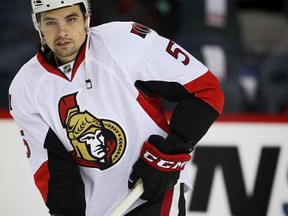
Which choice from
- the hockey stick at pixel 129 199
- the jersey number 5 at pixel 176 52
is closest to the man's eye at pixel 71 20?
the jersey number 5 at pixel 176 52

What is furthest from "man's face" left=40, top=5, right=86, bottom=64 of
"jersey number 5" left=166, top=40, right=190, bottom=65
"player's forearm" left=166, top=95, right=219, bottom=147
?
"player's forearm" left=166, top=95, right=219, bottom=147

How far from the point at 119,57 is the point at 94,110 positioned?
0.55 ft

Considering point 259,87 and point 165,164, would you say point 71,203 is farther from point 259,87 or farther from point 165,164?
point 259,87

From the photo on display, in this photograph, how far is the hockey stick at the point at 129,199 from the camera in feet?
9.37

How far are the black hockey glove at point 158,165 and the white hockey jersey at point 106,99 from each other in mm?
49

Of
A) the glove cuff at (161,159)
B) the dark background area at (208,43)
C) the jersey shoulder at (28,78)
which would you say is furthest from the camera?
the dark background area at (208,43)

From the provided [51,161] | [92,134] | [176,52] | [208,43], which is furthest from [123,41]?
[208,43]

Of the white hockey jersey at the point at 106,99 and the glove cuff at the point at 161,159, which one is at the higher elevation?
the white hockey jersey at the point at 106,99

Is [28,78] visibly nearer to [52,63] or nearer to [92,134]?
[52,63]

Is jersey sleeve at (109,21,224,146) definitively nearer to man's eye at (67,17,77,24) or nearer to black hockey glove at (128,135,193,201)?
black hockey glove at (128,135,193,201)

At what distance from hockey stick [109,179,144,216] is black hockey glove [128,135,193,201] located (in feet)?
0.05

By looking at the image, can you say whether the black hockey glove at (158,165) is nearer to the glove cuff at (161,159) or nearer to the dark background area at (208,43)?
the glove cuff at (161,159)

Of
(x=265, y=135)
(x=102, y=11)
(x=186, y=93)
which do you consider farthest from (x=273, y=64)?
(x=186, y=93)

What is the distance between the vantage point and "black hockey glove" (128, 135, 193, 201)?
2785 millimetres
